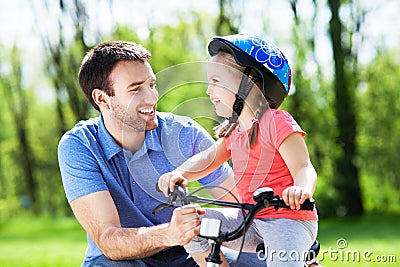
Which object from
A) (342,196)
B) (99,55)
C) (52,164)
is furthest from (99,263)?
(52,164)

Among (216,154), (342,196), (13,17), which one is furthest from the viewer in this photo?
(13,17)

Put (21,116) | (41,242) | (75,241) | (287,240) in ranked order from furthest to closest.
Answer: (21,116) → (41,242) → (75,241) → (287,240)

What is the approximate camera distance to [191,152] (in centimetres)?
348

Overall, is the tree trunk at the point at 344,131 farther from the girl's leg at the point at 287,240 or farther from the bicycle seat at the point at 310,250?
the girl's leg at the point at 287,240

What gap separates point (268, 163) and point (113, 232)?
77cm

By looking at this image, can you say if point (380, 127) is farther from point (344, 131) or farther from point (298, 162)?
point (298, 162)

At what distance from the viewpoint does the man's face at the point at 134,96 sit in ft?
11.0

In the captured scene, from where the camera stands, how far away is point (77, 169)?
3.36 metres

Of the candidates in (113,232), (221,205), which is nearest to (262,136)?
(221,205)

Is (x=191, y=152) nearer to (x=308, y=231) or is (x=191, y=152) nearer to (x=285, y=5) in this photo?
(x=308, y=231)

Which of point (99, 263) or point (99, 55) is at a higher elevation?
point (99, 55)

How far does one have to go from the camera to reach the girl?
2732 mm

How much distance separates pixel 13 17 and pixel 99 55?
23.2 metres

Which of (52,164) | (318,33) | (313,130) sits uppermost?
(318,33)
